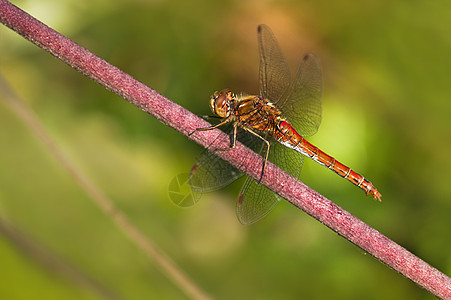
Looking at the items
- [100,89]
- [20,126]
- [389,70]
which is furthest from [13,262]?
[389,70]

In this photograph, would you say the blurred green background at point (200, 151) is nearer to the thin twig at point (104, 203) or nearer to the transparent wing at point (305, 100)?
the thin twig at point (104, 203)

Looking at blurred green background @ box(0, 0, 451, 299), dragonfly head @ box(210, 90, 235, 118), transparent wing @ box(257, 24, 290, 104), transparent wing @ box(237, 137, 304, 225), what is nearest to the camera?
blurred green background @ box(0, 0, 451, 299)

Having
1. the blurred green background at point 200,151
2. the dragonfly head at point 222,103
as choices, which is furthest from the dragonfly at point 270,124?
the blurred green background at point 200,151

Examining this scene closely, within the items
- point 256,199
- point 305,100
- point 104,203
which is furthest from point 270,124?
point 104,203

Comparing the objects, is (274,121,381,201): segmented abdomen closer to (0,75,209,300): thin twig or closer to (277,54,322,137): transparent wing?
(277,54,322,137): transparent wing

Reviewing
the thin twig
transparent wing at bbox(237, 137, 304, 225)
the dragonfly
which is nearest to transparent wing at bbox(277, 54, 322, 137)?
the dragonfly

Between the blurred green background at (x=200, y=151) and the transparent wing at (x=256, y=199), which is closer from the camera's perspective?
the blurred green background at (x=200, y=151)

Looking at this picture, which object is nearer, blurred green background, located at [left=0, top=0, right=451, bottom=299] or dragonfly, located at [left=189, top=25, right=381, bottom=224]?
blurred green background, located at [left=0, top=0, right=451, bottom=299]
